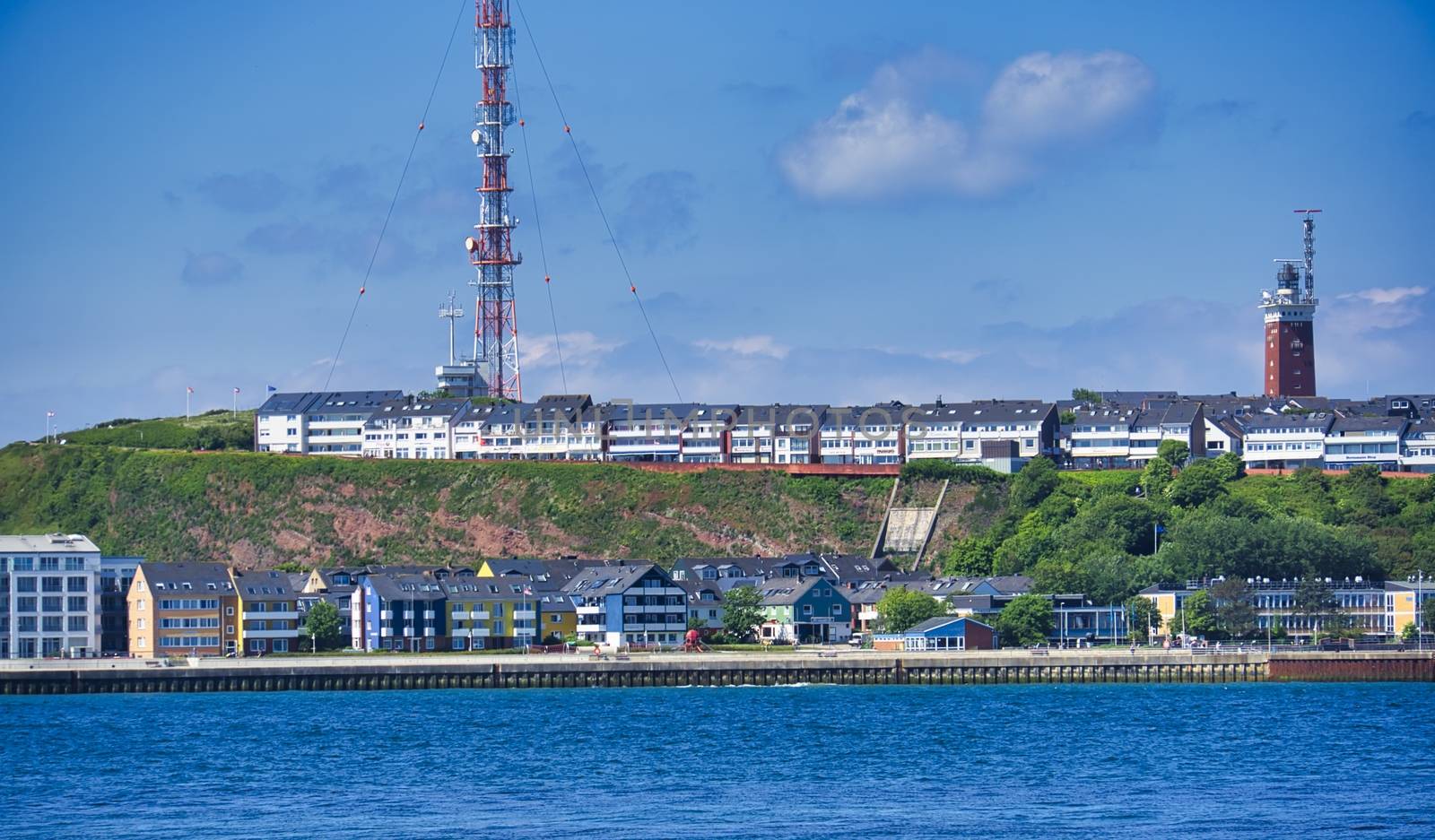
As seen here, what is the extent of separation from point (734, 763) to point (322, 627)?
139 feet

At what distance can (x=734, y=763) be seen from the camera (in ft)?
206

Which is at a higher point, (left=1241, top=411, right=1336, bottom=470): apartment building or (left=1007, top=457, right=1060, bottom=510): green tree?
(left=1241, top=411, right=1336, bottom=470): apartment building

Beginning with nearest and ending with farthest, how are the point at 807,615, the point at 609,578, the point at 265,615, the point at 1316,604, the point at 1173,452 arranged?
the point at 1316,604 < the point at 265,615 < the point at 609,578 < the point at 807,615 < the point at 1173,452

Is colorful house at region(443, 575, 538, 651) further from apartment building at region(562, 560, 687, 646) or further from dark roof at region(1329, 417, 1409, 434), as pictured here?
dark roof at region(1329, 417, 1409, 434)

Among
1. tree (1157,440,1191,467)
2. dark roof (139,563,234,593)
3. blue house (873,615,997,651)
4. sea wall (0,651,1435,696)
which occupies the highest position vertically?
tree (1157,440,1191,467)

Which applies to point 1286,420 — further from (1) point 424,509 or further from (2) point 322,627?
(2) point 322,627

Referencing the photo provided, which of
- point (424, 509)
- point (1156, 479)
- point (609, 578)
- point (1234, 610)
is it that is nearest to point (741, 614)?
point (609, 578)

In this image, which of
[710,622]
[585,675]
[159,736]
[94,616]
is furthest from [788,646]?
[159,736]

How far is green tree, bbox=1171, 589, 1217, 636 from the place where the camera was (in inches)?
3841

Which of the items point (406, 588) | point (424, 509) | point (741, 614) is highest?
point (424, 509)

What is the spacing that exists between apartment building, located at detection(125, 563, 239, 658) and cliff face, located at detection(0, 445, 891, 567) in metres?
23.5

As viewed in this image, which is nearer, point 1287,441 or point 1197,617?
point 1197,617

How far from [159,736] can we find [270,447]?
2785 inches

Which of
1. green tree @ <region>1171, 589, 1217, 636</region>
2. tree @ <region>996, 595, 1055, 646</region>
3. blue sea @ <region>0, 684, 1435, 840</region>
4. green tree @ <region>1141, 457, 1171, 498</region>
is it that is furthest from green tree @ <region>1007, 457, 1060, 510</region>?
blue sea @ <region>0, 684, 1435, 840</region>
